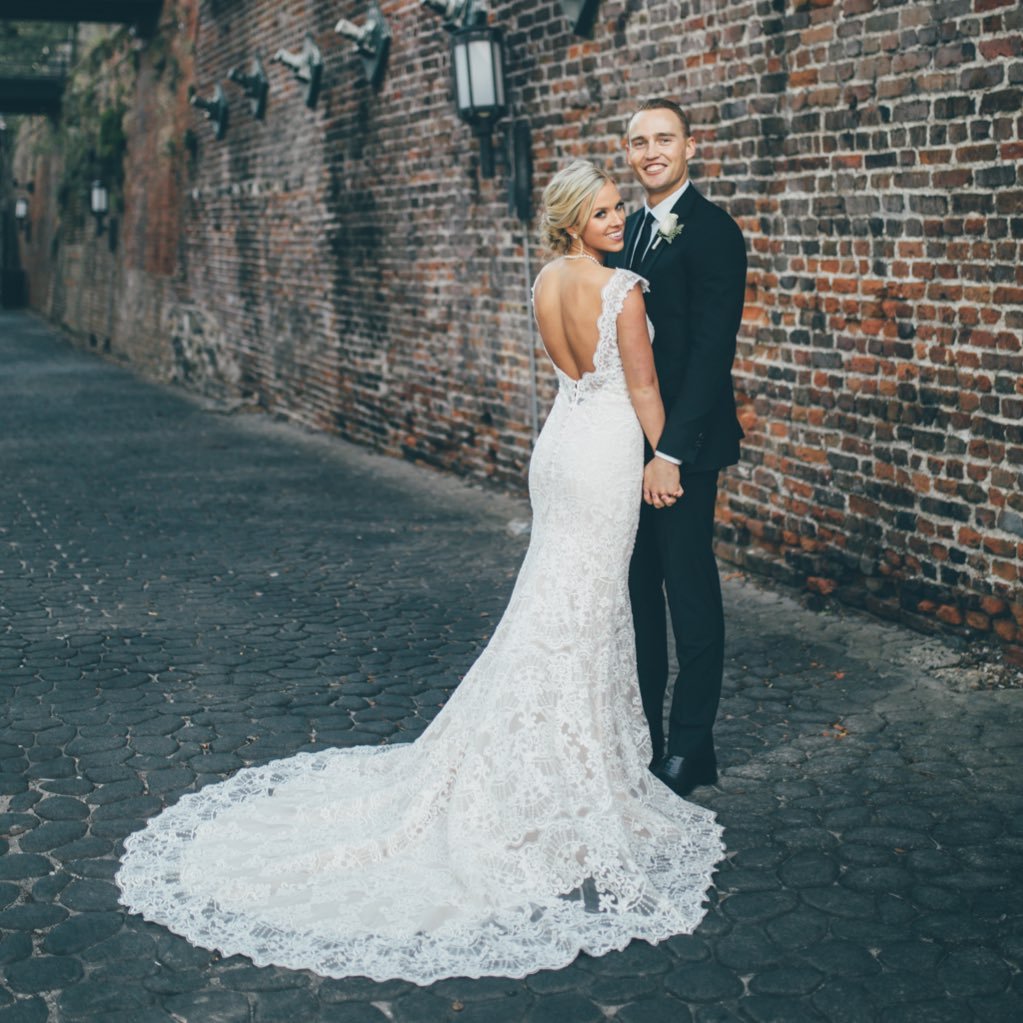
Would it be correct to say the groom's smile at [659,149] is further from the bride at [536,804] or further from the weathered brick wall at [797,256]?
the weathered brick wall at [797,256]

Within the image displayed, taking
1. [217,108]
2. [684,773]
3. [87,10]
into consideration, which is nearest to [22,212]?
[87,10]

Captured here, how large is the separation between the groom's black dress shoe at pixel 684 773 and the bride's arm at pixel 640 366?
104 centimetres

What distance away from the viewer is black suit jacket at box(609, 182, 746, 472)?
13.0 ft

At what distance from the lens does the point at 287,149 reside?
45.1 feet

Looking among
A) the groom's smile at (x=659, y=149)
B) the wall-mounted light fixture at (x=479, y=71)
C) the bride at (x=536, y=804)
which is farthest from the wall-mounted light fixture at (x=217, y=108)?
the bride at (x=536, y=804)

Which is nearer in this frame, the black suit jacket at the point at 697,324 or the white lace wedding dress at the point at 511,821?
the white lace wedding dress at the point at 511,821

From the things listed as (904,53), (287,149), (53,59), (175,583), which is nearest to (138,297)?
(287,149)

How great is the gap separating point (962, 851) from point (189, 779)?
244 cm

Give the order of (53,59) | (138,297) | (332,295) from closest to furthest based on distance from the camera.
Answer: (332,295) < (138,297) < (53,59)

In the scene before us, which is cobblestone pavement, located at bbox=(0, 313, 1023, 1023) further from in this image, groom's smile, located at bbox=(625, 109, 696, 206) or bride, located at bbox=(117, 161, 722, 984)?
groom's smile, located at bbox=(625, 109, 696, 206)

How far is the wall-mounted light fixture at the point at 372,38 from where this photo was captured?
10.9 metres

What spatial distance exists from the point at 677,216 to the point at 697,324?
0.35 m

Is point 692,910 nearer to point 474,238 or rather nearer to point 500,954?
point 500,954

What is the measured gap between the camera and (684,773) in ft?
13.8
